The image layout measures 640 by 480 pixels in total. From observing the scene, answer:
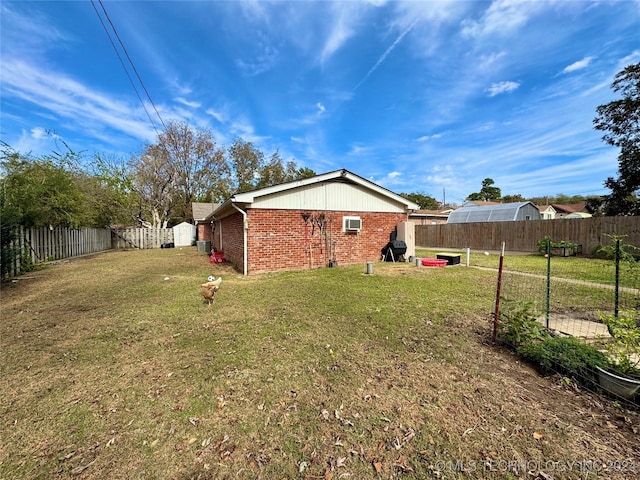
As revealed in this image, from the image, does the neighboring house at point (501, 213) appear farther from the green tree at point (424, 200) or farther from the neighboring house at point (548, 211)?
the green tree at point (424, 200)

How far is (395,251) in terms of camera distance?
10953mm

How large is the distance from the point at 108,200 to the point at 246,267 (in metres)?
17.9

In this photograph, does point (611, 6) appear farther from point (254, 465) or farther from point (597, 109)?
point (597, 109)

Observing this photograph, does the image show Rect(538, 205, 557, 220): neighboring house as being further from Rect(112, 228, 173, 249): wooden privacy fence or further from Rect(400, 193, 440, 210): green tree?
Rect(112, 228, 173, 249): wooden privacy fence

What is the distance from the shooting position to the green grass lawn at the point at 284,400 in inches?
72.1

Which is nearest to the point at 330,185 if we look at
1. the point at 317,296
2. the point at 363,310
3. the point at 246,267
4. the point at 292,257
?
the point at 292,257

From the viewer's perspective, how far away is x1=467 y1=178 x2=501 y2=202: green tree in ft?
177

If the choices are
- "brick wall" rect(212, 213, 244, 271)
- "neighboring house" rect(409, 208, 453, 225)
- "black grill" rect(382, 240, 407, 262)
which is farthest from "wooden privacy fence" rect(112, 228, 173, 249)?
"neighboring house" rect(409, 208, 453, 225)

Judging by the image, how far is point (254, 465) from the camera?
5.92 feet

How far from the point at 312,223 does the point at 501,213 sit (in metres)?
19.5

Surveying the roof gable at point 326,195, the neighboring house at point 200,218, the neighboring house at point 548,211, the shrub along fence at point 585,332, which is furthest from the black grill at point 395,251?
the neighboring house at point 548,211

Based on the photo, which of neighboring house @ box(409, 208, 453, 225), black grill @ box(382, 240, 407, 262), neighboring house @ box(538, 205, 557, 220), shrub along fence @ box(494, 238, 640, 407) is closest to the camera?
shrub along fence @ box(494, 238, 640, 407)

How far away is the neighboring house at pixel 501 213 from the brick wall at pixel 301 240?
15.5 metres

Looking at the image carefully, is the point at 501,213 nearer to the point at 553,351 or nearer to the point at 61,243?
the point at 553,351
